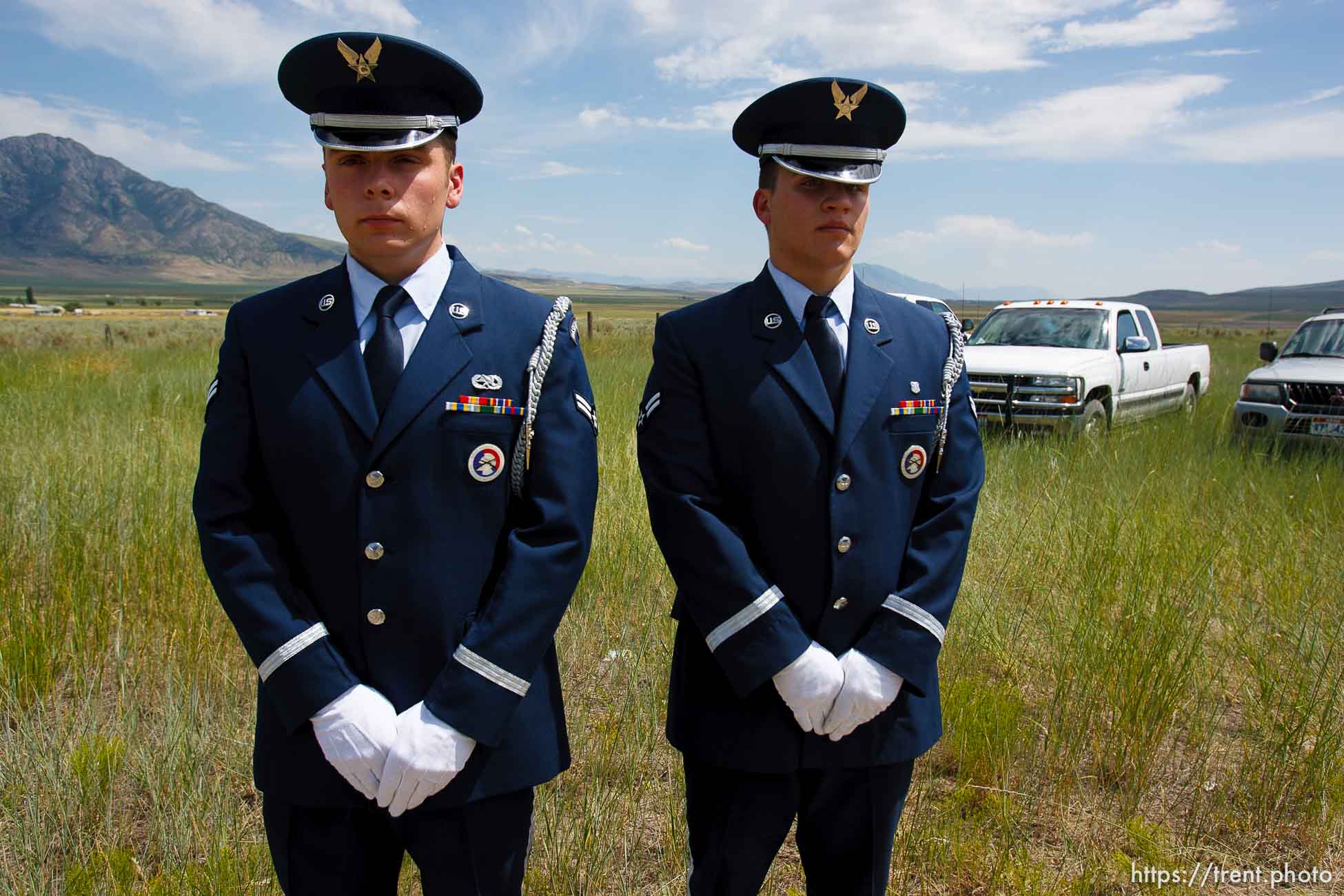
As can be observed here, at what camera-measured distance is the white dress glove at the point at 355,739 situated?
1.47 m

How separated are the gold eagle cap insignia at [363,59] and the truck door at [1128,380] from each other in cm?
891

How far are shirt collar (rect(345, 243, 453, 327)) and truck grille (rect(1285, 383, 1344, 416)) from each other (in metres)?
8.18

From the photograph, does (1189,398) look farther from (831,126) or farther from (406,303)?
(406,303)

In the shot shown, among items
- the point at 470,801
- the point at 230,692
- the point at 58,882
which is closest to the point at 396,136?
the point at 470,801

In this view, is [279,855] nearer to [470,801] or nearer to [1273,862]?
[470,801]

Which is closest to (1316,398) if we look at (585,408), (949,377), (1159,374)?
(1159,374)

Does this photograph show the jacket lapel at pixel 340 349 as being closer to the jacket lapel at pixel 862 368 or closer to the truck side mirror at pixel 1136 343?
the jacket lapel at pixel 862 368

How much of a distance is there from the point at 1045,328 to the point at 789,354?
29.4 feet

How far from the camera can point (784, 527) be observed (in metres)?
1.76

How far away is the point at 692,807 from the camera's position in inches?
72.6

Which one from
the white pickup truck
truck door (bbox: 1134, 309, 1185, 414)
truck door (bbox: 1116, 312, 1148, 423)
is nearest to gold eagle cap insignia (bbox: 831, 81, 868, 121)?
the white pickup truck

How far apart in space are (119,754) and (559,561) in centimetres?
198

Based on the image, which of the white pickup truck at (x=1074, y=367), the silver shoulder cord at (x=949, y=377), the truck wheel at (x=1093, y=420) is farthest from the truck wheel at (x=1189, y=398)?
the silver shoulder cord at (x=949, y=377)

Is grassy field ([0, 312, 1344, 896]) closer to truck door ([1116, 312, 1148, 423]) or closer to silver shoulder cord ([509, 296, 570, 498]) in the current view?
silver shoulder cord ([509, 296, 570, 498])
